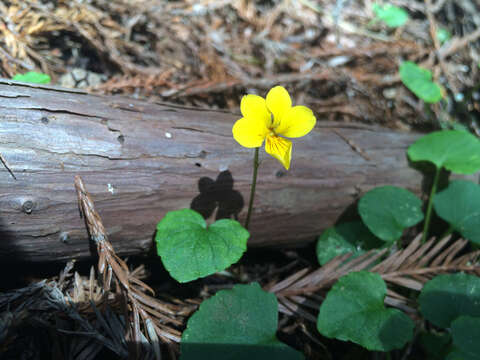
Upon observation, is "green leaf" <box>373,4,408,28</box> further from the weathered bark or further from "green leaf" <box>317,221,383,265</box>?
"green leaf" <box>317,221,383,265</box>

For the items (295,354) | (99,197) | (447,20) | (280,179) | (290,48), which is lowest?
(295,354)

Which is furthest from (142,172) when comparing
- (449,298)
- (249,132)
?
(449,298)

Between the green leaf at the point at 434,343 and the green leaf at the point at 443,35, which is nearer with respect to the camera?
the green leaf at the point at 434,343

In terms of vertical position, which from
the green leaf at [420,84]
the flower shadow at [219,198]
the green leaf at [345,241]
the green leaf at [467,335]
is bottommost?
the green leaf at [467,335]

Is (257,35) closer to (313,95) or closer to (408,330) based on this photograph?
(313,95)

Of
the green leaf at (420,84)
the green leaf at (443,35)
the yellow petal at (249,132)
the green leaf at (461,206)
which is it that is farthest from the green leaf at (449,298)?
the green leaf at (443,35)

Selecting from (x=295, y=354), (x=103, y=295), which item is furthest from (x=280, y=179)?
(x=103, y=295)

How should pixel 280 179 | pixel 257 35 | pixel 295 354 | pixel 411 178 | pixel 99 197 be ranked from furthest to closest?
pixel 257 35 < pixel 411 178 < pixel 280 179 < pixel 99 197 < pixel 295 354

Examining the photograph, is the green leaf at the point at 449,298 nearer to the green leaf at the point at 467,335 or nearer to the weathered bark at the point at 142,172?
the green leaf at the point at 467,335
